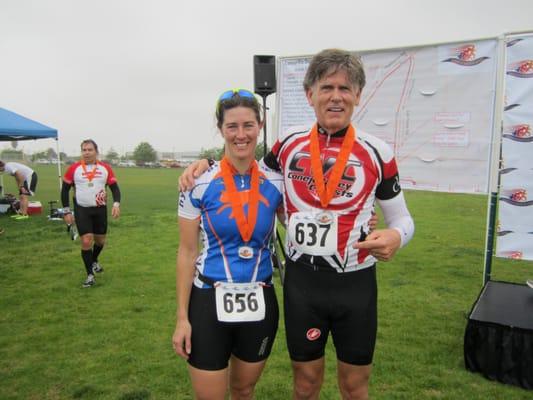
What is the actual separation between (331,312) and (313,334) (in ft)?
0.53

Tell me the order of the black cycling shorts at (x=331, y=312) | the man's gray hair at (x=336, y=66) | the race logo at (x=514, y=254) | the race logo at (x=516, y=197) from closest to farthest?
the man's gray hair at (x=336, y=66), the black cycling shorts at (x=331, y=312), the race logo at (x=516, y=197), the race logo at (x=514, y=254)

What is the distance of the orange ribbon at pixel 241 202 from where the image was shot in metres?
2.01

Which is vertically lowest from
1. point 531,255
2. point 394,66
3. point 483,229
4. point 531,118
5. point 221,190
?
point 483,229

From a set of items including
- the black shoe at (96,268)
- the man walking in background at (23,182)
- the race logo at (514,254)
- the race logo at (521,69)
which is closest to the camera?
the race logo at (521,69)

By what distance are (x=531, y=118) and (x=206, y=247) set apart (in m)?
3.43

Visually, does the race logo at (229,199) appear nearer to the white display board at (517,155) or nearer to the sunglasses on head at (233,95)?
the sunglasses on head at (233,95)

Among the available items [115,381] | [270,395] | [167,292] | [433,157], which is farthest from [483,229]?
[115,381]

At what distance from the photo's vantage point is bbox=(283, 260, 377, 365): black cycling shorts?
212 centimetres

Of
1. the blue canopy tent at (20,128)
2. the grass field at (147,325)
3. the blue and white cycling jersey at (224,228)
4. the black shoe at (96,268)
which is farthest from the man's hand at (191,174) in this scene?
the blue canopy tent at (20,128)

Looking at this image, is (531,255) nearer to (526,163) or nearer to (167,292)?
(526,163)

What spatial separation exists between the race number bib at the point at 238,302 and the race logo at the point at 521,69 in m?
3.42

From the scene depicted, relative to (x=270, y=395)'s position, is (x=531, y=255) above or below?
above

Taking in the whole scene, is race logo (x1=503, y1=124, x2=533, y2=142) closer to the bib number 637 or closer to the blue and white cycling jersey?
the bib number 637

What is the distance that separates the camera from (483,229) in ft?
36.1
